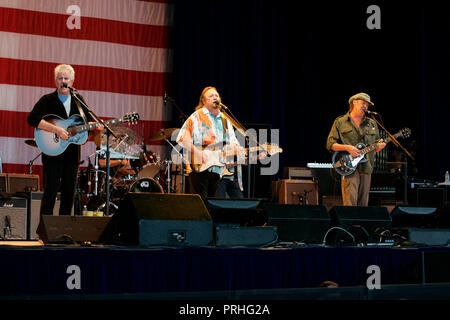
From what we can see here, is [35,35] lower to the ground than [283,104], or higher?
higher

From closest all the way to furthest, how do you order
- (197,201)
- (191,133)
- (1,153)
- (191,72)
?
(197,201)
(191,133)
(1,153)
(191,72)

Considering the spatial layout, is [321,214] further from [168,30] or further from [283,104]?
[168,30]

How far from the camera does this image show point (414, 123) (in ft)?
29.7

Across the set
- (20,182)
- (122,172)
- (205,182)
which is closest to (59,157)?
(205,182)

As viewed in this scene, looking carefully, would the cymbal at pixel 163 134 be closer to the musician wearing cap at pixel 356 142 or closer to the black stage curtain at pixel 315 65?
the black stage curtain at pixel 315 65

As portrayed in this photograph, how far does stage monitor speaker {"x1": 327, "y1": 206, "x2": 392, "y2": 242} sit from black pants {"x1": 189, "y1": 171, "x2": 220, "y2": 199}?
138 centimetres

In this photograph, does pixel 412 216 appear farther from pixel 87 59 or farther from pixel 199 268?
pixel 87 59

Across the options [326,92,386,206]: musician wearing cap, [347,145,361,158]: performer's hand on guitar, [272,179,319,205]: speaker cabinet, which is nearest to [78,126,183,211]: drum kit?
[272,179,319,205]: speaker cabinet

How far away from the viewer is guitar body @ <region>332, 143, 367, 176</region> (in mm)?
6207

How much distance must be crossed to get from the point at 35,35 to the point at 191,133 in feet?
15.0

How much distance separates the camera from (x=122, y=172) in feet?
26.2

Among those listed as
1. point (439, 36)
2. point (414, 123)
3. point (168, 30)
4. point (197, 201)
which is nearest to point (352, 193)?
point (197, 201)

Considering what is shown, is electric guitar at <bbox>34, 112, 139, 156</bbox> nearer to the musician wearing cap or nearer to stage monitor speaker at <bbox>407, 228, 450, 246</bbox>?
the musician wearing cap

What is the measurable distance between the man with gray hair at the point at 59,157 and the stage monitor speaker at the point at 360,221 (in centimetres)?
232
